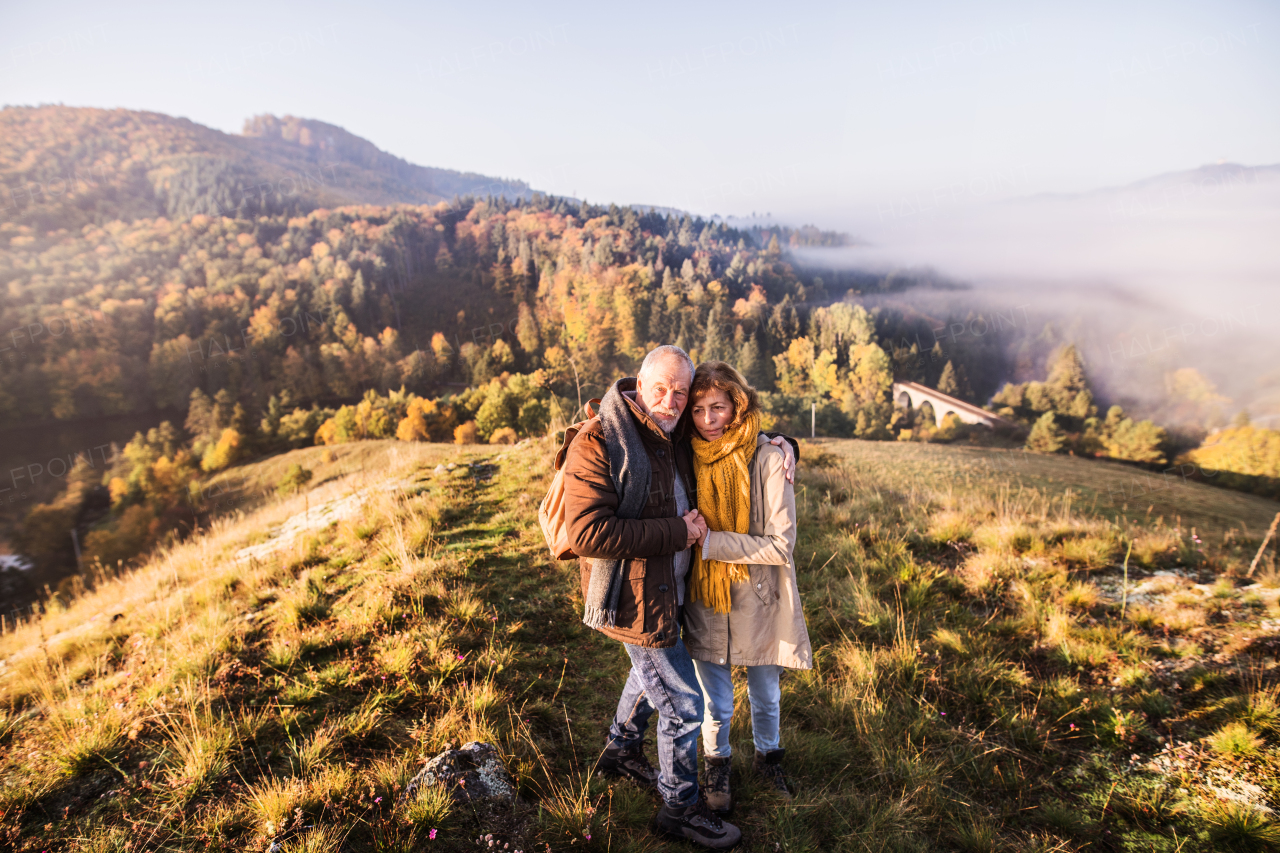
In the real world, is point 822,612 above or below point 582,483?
below

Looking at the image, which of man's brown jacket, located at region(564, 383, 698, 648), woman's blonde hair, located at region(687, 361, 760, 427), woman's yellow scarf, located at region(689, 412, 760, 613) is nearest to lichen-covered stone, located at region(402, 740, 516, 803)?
man's brown jacket, located at region(564, 383, 698, 648)

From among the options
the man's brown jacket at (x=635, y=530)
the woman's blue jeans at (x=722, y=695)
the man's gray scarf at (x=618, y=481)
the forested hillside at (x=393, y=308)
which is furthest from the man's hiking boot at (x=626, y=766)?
the forested hillside at (x=393, y=308)

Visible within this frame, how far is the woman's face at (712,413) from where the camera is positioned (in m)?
2.55

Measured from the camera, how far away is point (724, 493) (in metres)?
2.57

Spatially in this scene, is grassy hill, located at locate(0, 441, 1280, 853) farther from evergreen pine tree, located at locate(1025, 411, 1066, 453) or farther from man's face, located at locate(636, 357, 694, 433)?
evergreen pine tree, located at locate(1025, 411, 1066, 453)

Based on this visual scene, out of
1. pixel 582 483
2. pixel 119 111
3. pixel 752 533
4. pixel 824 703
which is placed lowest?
pixel 824 703

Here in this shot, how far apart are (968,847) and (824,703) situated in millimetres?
1141

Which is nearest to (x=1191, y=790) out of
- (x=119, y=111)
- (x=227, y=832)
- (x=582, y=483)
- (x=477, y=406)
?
(x=582, y=483)

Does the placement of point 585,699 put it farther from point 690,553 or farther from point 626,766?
point 690,553

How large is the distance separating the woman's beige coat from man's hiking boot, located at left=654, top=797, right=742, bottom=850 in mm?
788

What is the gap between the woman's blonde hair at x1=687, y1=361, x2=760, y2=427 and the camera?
2.56 meters

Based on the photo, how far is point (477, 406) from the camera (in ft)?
223

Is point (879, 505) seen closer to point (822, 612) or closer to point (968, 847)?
point (822, 612)

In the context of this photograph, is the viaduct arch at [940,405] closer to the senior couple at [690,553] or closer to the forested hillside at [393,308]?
the forested hillside at [393,308]
